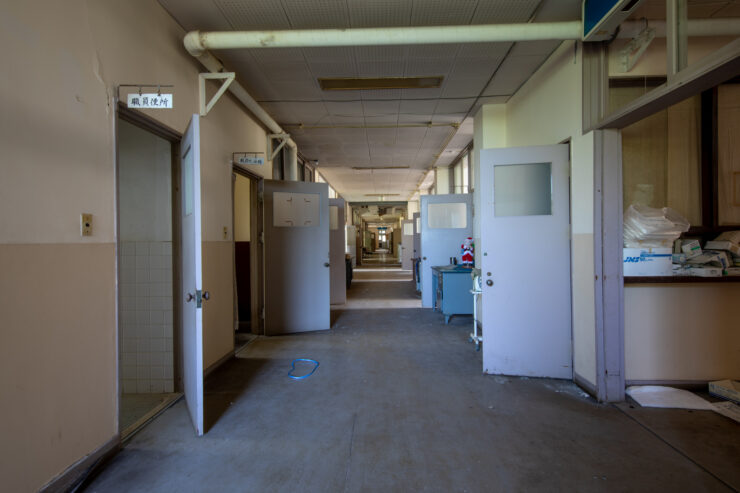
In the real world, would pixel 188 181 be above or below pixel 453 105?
below

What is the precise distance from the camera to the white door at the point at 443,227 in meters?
6.60

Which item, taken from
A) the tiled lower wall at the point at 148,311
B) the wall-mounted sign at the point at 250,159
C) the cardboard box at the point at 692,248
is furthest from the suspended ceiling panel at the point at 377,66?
the cardboard box at the point at 692,248

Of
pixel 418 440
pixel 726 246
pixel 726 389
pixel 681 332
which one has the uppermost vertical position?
pixel 726 246

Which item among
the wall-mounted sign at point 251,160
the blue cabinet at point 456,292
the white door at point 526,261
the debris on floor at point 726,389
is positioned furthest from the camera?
the blue cabinet at point 456,292

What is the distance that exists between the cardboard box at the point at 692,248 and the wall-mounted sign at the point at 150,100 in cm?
415

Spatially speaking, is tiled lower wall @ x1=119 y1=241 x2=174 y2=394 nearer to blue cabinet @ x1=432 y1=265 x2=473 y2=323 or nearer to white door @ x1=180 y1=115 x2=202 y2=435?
white door @ x1=180 y1=115 x2=202 y2=435

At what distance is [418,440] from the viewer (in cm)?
232

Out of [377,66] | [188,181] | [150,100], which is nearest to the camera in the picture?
[150,100]

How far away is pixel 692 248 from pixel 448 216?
3.86 meters

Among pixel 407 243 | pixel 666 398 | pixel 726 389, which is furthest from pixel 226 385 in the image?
pixel 407 243

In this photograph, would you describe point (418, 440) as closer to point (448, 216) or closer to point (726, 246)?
point (726, 246)

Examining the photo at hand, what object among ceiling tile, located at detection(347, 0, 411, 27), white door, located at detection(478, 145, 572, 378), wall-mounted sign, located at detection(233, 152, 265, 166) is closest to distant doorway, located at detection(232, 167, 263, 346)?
wall-mounted sign, located at detection(233, 152, 265, 166)

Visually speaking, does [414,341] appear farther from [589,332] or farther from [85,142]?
→ [85,142]

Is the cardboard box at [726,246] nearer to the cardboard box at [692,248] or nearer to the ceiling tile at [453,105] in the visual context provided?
the cardboard box at [692,248]
